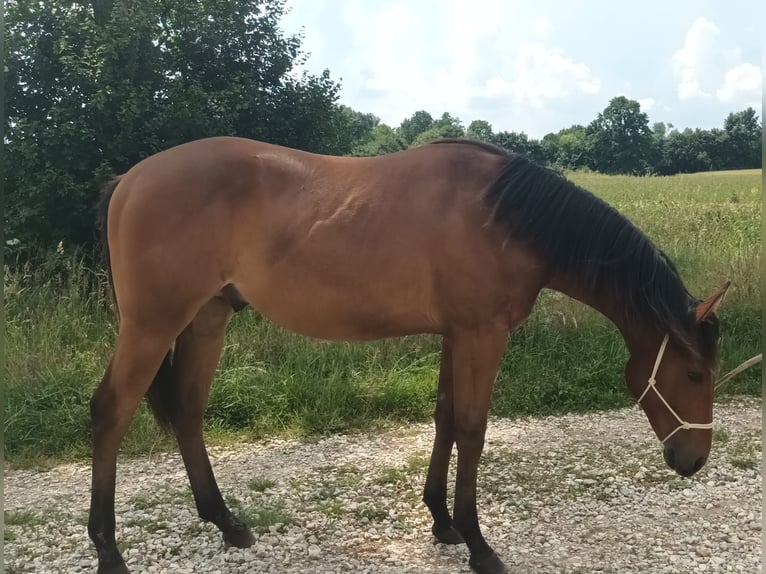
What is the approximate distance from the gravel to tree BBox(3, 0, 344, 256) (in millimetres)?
2998

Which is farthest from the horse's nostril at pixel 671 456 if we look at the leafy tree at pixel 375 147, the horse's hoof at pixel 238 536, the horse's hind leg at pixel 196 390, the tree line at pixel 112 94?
the leafy tree at pixel 375 147

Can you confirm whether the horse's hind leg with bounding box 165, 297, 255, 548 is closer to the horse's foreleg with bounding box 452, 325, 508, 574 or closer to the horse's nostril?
the horse's foreleg with bounding box 452, 325, 508, 574

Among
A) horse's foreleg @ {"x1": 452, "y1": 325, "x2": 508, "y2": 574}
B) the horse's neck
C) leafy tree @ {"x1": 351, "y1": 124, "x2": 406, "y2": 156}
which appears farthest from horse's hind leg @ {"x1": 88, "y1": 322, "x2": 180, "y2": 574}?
leafy tree @ {"x1": 351, "y1": 124, "x2": 406, "y2": 156}

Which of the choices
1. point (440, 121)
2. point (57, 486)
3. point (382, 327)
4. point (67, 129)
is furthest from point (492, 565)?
point (440, 121)

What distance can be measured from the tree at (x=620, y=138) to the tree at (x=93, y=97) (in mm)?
46089

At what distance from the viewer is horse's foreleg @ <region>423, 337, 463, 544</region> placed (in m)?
2.95

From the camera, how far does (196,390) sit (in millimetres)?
3047

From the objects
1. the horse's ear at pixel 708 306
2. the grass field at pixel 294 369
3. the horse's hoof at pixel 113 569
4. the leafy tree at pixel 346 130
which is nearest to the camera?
the horse's ear at pixel 708 306

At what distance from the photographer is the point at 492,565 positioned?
8.63 feet

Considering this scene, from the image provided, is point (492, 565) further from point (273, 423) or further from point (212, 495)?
point (273, 423)

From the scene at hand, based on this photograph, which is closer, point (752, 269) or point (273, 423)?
point (273, 423)

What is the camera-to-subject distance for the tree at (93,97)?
17.8 ft

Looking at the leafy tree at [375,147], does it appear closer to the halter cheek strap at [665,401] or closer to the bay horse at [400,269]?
the bay horse at [400,269]

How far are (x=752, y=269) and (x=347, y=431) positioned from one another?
17.0 feet
